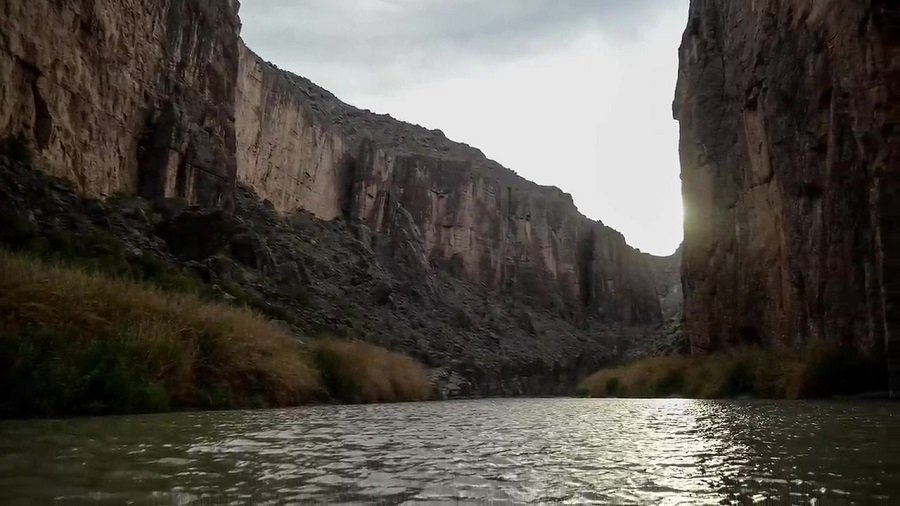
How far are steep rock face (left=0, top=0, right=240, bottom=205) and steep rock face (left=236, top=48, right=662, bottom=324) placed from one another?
7.82 meters

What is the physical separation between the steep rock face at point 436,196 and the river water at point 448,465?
32.5 metres

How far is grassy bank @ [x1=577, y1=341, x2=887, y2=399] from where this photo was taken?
11945mm

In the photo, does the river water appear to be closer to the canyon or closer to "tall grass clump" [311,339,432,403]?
the canyon

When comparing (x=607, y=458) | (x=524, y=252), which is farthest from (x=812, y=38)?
(x=524, y=252)

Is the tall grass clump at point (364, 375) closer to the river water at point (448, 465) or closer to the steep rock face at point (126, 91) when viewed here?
the steep rock face at point (126, 91)

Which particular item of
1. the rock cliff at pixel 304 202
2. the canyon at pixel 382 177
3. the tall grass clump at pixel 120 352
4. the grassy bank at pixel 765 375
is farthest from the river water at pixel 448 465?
the rock cliff at pixel 304 202

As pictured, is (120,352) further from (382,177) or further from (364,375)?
(382,177)

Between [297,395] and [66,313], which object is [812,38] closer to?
[297,395]

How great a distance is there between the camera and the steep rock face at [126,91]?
1750 centimetres

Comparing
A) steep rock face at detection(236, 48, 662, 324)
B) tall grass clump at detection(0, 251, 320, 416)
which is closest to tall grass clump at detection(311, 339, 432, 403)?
tall grass clump at detection(0, 251, 320, 416)

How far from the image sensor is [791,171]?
53.9 feet

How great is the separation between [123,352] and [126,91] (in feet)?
54.5

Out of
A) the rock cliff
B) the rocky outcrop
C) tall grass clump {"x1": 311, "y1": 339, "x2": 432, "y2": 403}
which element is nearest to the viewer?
the rocky outcrop

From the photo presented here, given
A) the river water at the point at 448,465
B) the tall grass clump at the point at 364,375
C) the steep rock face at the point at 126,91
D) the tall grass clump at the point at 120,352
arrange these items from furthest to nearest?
the steep rock face at the point at 126,91, the tall grass clump at the point at 364,375, the tall grass clump at the point at 120,352, the river water at the point at 448,465
